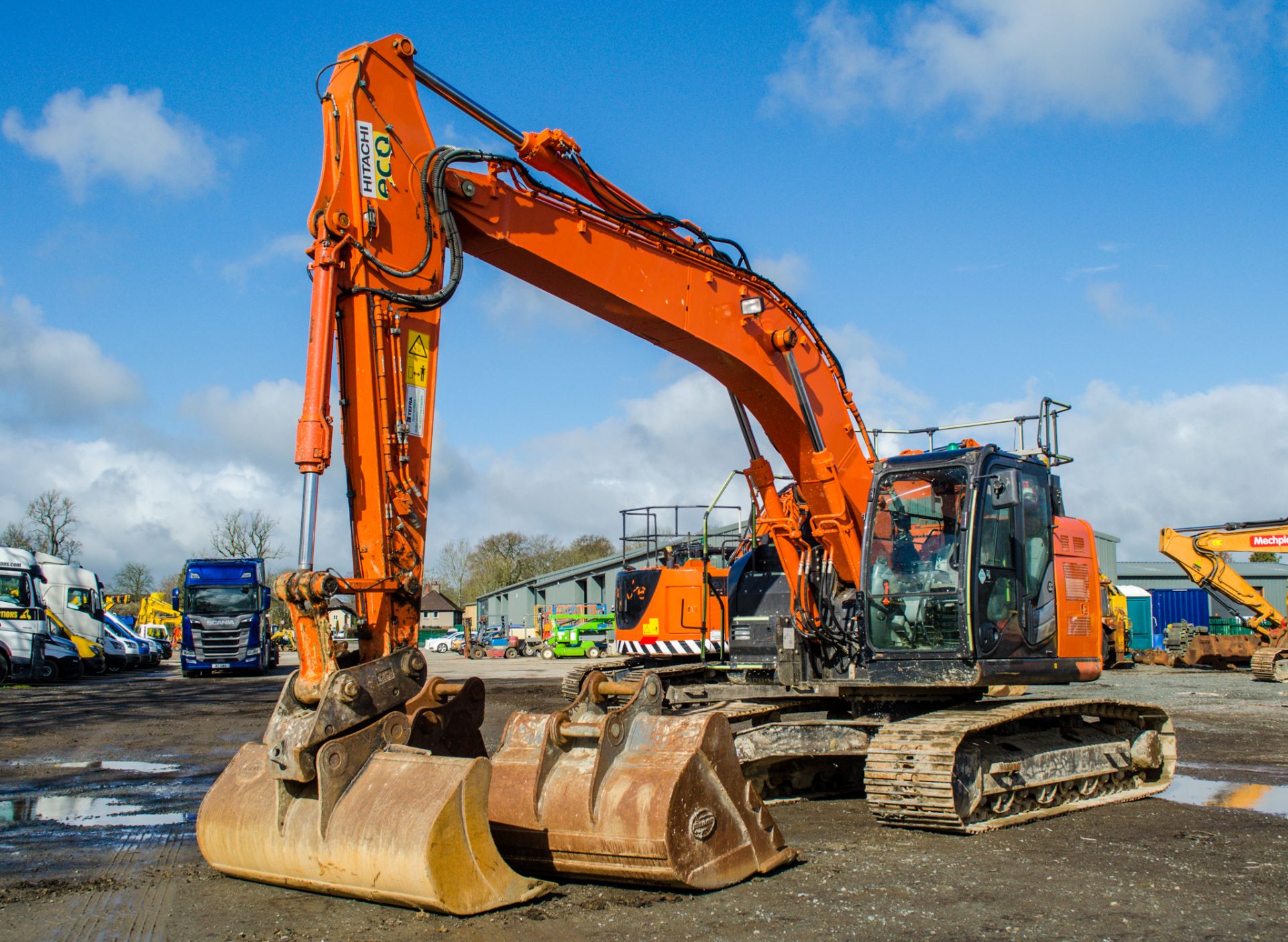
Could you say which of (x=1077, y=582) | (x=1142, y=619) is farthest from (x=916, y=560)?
(x=1142, y=619)

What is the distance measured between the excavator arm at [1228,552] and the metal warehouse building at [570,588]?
24802mm

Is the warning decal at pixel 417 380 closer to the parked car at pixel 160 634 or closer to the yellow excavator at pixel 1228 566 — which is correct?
the yellow excavator at pixel 1228 566

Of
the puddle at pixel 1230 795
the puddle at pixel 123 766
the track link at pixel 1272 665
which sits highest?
the track link at pixel 1272 665

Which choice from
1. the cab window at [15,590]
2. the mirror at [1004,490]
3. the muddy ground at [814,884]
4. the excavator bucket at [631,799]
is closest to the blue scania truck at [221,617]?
the cab window at [15,590]

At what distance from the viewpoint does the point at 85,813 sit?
8.41 meters

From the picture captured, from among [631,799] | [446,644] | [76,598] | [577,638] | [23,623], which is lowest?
[446,644]

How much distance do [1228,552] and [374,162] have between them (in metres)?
26.5

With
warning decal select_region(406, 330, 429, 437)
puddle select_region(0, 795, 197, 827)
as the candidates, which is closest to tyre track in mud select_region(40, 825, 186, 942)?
puddle select_region(0, 795, 197, 827)

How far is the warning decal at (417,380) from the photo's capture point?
6723 millimetres

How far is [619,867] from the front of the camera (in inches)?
221

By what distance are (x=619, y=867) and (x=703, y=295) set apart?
4.80 meters

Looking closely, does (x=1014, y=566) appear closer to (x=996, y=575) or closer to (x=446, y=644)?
(x=996, y=575)

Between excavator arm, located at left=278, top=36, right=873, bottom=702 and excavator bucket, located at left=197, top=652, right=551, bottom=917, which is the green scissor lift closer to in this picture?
excavator arm, located at left=278, top=36, right=873, bottom=702

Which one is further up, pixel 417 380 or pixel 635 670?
pixel 417 380
